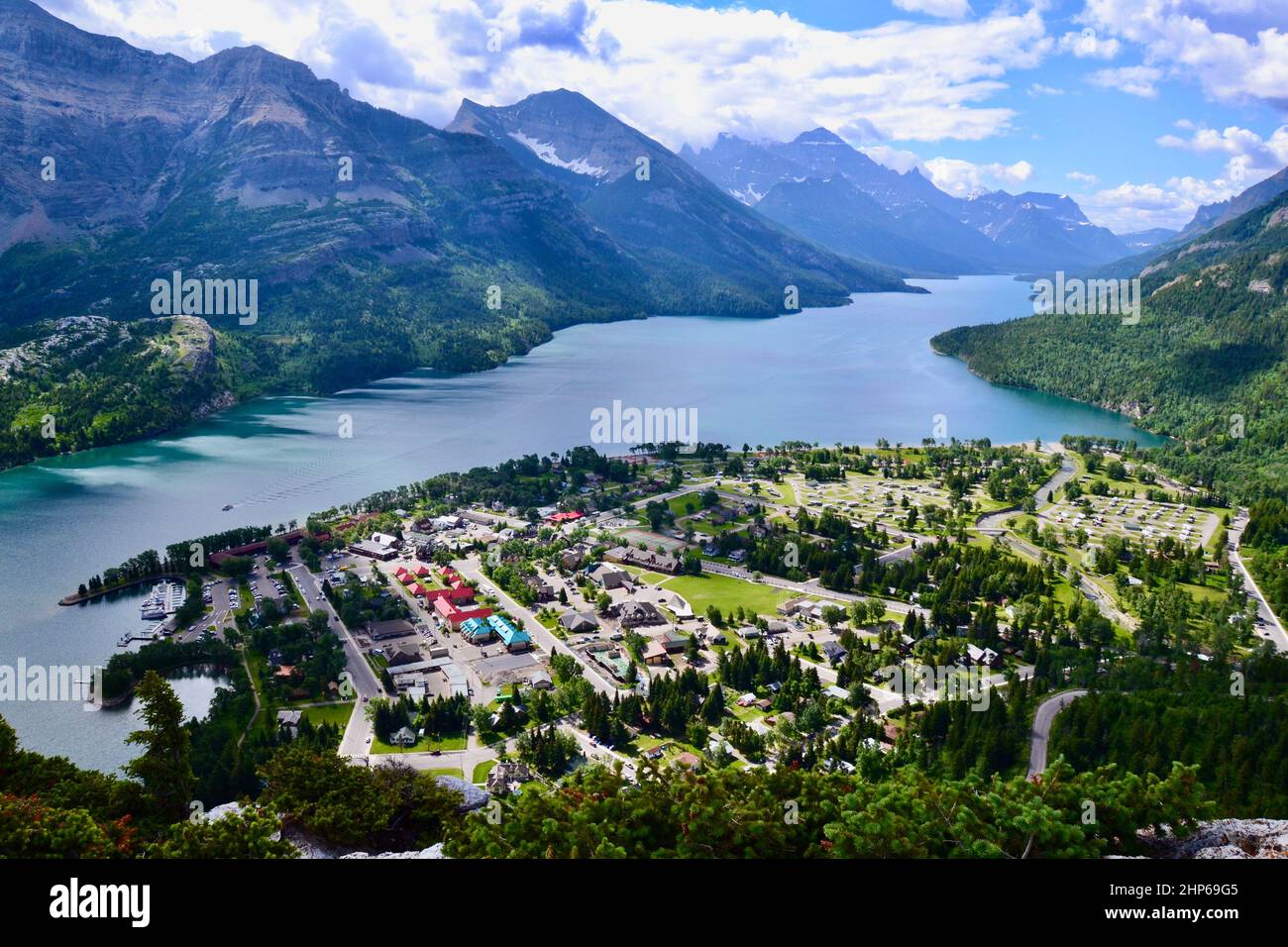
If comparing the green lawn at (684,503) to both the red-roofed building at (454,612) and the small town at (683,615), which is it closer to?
the small town at (683,615)

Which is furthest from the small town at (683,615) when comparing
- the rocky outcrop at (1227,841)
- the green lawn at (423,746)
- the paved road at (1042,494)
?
the rocky outcrop at (1227,841)

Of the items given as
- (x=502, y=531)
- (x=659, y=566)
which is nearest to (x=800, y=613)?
(x=659, y=566)

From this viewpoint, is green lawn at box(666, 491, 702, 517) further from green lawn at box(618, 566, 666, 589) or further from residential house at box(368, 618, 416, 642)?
residential house at box(368, 618, 416, 642)

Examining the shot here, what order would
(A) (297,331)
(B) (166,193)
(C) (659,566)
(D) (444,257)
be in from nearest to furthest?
1. (C) (659,566)
2. (A) (297,331)
3. (B) (166,193)
4. (D) (444,257)

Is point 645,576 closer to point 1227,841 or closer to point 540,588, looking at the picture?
point 540,588
